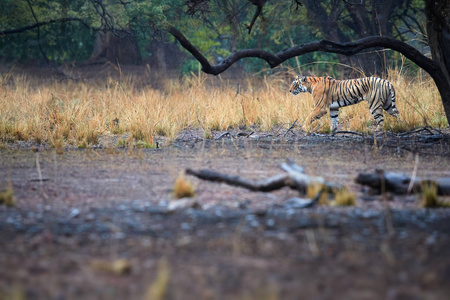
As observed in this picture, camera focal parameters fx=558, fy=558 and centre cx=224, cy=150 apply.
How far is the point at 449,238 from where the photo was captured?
3.77m

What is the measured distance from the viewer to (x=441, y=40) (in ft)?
27.8

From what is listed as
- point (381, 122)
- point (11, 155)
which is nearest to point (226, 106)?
point (381, 122)

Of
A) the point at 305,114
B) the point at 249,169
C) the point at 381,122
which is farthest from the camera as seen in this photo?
the point at 305,114

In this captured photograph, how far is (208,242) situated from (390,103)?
8.13m

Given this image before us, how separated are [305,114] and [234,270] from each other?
9526 mm

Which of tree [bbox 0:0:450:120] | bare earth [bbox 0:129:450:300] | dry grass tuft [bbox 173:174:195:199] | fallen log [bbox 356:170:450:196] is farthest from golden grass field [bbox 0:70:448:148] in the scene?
dry grass tuft [bbox 173:174:195:199]

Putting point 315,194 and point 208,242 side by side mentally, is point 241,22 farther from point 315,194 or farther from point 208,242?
point 208,242

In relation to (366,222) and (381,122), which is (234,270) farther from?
(381,122)

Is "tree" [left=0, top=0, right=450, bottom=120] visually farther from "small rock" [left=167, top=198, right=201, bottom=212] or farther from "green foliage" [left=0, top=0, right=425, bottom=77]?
"small rock" [left=167, top=198, right=201, bottom=212]

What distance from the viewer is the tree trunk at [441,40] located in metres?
8.33

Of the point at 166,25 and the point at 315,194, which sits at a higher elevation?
the point at 166,25

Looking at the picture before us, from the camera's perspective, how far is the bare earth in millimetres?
2932

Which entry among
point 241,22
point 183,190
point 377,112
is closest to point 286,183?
point 183,190

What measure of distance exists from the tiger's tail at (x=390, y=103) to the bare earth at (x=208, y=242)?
465 cm
